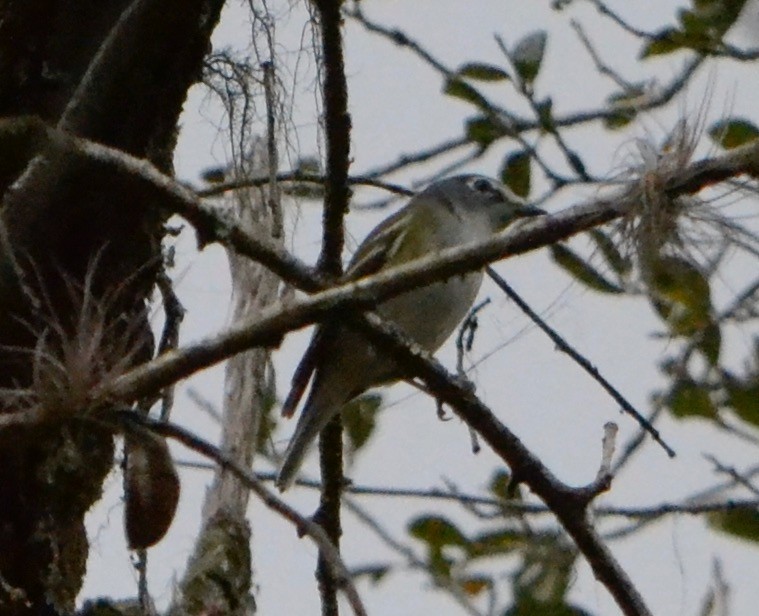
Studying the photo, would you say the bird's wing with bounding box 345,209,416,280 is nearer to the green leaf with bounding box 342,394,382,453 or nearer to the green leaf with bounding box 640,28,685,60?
the green leaf with bounding box 342,394,382,453

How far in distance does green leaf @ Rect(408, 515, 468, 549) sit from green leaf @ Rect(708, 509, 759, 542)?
0.76 metres

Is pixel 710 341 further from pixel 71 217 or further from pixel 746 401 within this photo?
pixel 71 217

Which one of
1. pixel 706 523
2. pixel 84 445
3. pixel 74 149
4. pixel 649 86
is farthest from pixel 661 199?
pixel 649 86

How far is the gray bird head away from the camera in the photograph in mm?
6316

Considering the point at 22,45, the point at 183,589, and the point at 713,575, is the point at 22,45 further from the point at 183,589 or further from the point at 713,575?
the point at 713,575

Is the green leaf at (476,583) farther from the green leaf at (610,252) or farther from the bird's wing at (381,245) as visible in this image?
the green leaf at (610,252)

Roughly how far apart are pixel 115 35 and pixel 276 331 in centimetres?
82

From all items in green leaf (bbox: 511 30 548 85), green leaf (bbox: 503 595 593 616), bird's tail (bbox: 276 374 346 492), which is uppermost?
green leaf (bbox: 511 30 548 85)

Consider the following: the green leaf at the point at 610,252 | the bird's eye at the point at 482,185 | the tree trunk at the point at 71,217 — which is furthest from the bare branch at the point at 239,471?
the bird's eye at the point at 482,185

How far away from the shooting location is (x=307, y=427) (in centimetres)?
521

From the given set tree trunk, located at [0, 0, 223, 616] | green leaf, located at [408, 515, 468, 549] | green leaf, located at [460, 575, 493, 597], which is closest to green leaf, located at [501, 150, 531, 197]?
green leaf, located at [408, 515, 468, 549]

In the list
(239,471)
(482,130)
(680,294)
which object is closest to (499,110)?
(482,130)

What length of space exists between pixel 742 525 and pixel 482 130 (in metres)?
1.32

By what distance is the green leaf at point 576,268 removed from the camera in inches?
143
